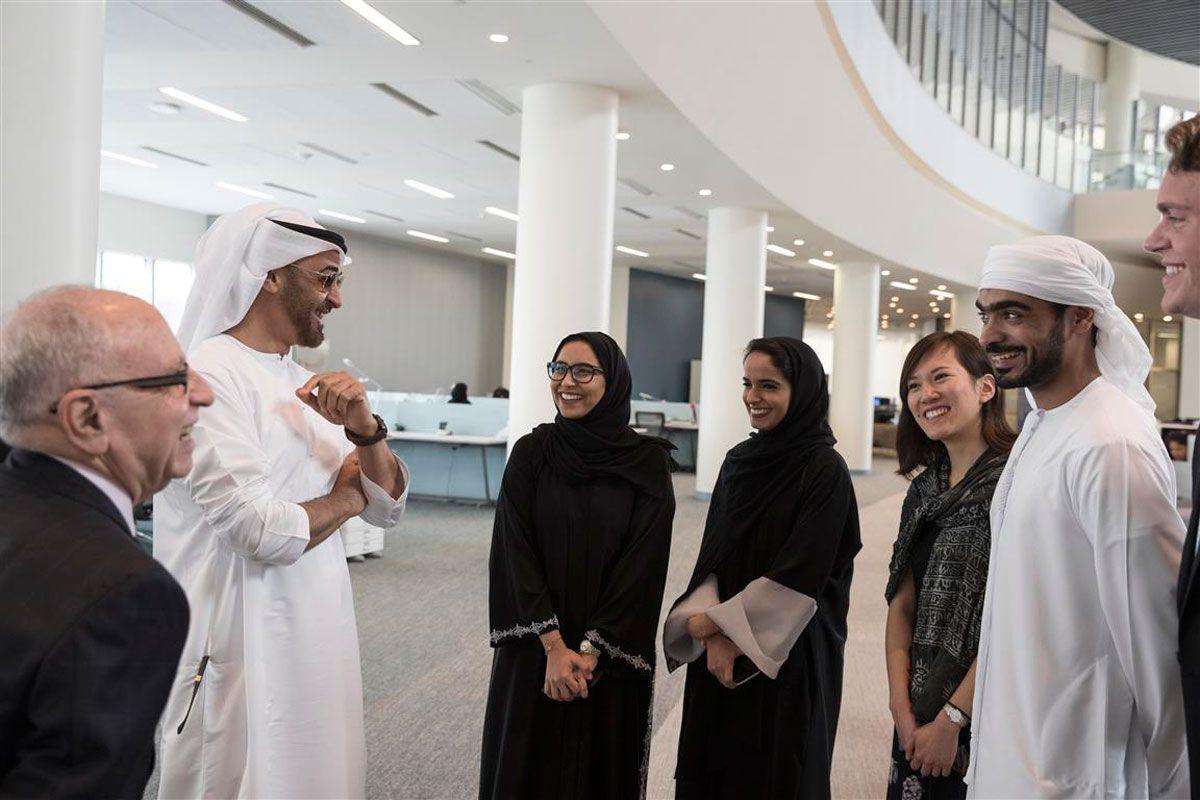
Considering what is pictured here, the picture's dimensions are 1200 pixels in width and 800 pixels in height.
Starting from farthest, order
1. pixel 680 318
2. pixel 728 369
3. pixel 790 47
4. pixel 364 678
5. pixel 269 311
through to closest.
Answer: pixel 680 318 < pixel 728 369 < pixel 790 47 < pixel 364 678 < pixel 269 311

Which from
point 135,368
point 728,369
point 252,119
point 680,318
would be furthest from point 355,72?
point 680,318

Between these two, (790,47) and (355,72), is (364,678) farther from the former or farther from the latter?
(790,47)

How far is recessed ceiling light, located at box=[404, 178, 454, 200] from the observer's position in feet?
41.1

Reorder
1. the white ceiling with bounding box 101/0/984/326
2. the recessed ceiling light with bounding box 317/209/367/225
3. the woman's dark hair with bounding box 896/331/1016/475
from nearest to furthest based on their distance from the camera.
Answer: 1. the woman's dark hair with bounding box 896/331/1016/475
2. the white ceiling with bounding box 101/0/984/326
3. the recessed ceiling light with bounding box 317/209/367/225

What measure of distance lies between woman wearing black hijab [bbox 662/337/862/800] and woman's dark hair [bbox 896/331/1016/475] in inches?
8.1

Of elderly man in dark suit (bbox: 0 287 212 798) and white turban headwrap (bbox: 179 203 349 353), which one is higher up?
white turban headwrap (bbox: 179 203 349 353)

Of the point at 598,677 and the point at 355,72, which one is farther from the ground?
the point at 355,72

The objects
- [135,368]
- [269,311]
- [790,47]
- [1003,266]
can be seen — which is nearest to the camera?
[135,368]

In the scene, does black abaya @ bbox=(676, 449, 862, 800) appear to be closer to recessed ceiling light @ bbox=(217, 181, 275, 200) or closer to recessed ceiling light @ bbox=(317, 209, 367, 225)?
recessed ceiling light @ bbox=(217, 181, 275, 200)

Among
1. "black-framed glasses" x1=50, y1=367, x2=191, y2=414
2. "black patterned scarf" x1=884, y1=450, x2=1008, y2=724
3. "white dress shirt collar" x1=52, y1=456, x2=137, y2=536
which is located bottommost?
"black patterned scarf" x1=884, y1=450, x2=1008, y2=724

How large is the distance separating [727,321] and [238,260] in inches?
408

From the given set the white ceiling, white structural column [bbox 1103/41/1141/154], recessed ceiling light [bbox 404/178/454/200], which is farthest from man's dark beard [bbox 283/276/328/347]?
white structural column [bbox 1103/41/1141/154]

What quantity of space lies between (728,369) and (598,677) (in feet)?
31.9

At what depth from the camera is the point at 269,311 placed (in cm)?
208
